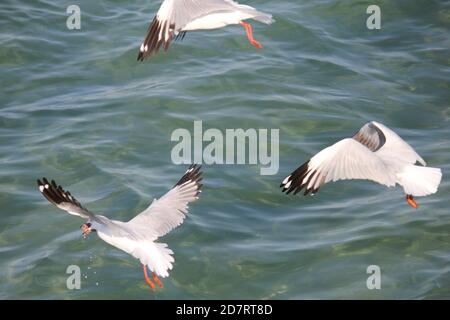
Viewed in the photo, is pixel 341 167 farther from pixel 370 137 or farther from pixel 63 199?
pixel 63 199

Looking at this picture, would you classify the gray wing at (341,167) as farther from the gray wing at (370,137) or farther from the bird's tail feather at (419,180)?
the gray wing at (370,137)

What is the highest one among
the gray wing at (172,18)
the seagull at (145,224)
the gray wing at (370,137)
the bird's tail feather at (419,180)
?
the gray wing at (172,18)

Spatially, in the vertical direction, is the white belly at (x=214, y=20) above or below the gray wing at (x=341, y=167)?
above

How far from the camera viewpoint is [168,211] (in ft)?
28.3

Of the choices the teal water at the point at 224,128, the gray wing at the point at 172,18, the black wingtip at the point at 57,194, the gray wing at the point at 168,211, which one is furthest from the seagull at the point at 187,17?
the teal water at the point at 224,128

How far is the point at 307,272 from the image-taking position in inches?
378

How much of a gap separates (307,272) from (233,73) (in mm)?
4033

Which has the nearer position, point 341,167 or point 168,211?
point 341,167

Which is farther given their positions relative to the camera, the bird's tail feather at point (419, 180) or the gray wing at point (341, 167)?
the gray wing at point (341, 167)

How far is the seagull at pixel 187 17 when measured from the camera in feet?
29.4

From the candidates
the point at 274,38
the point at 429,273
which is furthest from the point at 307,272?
the point at 274,38

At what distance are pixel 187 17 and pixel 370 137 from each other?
6.06 feet

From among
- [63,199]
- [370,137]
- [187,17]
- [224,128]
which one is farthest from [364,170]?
[224,128]
